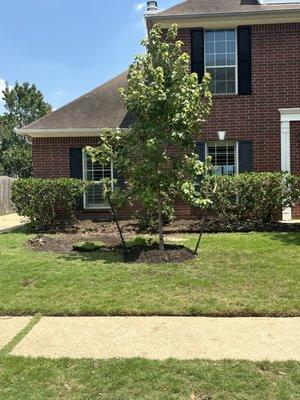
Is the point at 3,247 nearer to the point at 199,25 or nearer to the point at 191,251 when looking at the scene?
the point at 191,251

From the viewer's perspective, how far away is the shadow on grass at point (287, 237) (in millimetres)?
9297

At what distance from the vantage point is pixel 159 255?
805 cm

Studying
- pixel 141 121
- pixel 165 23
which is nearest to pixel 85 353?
pixel 141 121

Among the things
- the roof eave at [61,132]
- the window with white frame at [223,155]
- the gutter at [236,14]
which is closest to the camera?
the gutter at [236,14]

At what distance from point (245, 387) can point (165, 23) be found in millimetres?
11362

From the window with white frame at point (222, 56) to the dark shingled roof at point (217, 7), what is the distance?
602 millimetres

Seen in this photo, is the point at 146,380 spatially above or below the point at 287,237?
below

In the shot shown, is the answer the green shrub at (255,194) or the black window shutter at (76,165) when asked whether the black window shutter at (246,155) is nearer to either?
the green shrub at (255,194)

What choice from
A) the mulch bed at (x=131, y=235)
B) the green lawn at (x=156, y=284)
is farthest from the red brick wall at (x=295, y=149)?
the green lawn at (x=156, y=284)

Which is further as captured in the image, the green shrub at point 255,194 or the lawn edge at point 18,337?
the green shrub at point 255,194

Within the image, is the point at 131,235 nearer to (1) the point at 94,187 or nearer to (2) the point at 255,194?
(2) the point at 255,194

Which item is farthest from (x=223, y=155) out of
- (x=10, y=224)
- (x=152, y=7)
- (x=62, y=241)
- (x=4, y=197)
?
(x=4, y=197)

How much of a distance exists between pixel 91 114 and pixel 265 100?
516 centimetres

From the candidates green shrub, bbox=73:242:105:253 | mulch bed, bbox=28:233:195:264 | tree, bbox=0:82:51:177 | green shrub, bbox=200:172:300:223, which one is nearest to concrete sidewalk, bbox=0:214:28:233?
mulch bed, bbox=28:233:195:264
